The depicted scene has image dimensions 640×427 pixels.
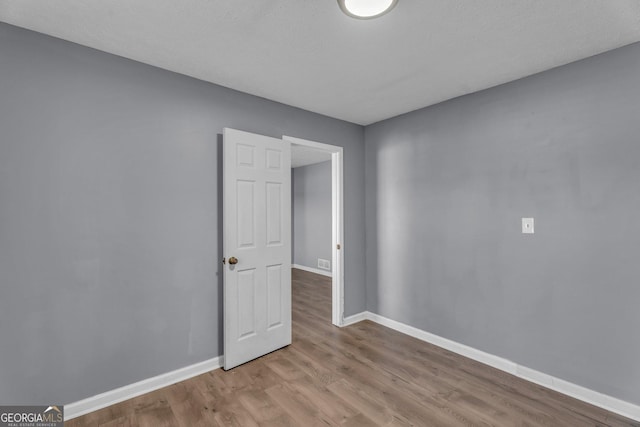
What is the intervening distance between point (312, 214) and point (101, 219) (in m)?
5.24

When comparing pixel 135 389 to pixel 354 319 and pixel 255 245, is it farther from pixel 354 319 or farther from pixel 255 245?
pixel 354 319

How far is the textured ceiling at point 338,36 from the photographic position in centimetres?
168

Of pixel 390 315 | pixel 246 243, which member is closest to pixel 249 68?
pixel 246 243

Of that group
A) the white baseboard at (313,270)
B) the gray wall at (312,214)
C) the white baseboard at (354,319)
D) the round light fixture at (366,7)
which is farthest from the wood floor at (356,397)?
the gray wall at (312,214)

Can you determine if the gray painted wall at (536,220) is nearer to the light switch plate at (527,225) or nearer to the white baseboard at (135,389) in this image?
the light switch plate at (527,225)

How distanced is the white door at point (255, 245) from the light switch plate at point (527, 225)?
2164 mm

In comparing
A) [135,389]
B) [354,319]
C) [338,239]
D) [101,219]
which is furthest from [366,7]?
[354,319]

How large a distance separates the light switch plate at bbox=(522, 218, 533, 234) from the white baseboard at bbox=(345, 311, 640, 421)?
3.80 feet

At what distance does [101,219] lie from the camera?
2117 mm

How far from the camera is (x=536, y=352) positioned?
2.44 m

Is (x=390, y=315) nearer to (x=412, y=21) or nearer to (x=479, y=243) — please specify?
(x=479, y=243)

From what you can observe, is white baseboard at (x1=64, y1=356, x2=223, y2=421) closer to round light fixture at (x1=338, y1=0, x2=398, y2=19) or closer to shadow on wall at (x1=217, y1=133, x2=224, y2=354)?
shadow on wall at (x1=217, y1=133, x2=224, y2=354)

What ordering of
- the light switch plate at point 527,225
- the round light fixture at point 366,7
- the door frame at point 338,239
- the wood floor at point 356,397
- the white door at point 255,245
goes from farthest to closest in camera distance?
the door frame at point 338,239, the white door at point 255,245, the light switch plate at point 527,225, the wood floor at point 356,397, the round light fixture at point 366,7

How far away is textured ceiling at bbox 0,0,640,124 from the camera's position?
5.51 feet
